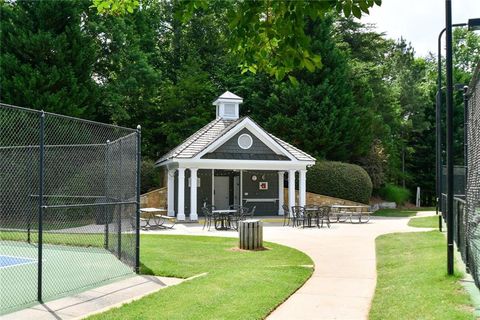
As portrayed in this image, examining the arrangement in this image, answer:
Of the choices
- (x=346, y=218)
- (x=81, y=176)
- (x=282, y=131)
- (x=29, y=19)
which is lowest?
(x=346, y=218)

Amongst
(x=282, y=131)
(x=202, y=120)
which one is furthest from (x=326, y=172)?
(x=202, y=120)

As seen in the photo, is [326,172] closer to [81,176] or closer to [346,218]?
[346,218]

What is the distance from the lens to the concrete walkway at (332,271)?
24.0 feet

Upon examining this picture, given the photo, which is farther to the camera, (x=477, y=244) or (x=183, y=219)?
(x=183, y=219)

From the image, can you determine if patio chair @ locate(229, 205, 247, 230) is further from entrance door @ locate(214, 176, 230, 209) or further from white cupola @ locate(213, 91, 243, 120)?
white cupola @ locate(213, 91, 243, 120)

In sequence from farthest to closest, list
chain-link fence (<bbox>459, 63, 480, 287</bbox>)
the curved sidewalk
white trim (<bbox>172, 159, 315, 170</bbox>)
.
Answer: white trim (<bbox>172, 159, 315, 170</bbox>)
chain-link fence (<bbox>459, 63, 480, 287</bbox>)
the curved sidewalk

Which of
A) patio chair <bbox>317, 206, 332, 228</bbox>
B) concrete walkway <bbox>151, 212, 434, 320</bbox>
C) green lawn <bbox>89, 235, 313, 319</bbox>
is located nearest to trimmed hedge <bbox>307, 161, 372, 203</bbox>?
patio chair <bbox>317, 206, 332, 228</bbox>

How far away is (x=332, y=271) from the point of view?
1068 cm

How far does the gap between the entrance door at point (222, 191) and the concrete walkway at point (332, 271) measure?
7858mm

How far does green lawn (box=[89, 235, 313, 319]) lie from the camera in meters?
6.94

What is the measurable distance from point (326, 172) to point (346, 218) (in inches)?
253

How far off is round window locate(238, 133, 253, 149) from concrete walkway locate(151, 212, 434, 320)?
693 centimetres

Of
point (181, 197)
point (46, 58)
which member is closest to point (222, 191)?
point (181, 197)

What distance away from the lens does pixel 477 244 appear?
29.1ft
